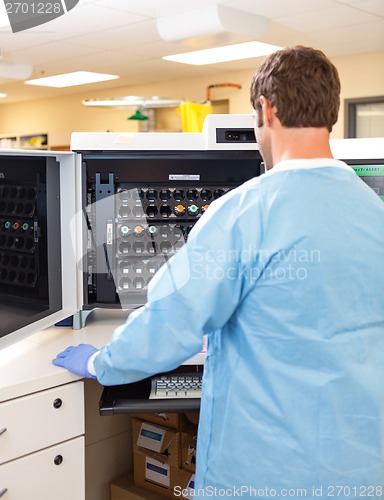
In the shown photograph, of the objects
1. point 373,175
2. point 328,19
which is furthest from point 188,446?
point 328,19

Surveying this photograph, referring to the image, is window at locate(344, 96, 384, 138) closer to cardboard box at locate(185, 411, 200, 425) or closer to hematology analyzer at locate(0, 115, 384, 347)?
hematology analyzer at locate(0, 115, 384, 347)

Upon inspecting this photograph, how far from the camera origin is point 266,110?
3.69 ft

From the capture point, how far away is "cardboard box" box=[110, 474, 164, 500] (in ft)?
6.79

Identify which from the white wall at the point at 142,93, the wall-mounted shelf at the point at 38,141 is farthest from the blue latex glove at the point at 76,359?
the wall-mounted shelf at the point at 38,141

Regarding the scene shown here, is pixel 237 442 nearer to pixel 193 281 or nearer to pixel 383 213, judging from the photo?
pixel 193 281

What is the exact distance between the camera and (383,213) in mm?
1161

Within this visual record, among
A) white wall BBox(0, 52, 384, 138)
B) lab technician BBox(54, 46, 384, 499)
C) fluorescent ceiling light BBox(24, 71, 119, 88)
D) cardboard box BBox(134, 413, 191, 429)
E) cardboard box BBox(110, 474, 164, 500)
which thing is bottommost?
cardboard box BBox(110, 474, 164, 500)

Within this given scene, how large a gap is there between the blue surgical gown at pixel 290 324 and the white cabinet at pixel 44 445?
0.40 metres

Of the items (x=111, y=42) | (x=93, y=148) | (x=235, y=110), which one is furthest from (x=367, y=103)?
(x=93, y=148)

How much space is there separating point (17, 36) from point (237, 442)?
479 centimetres

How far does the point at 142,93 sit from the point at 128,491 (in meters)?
6.60

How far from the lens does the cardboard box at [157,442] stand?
2.01 m

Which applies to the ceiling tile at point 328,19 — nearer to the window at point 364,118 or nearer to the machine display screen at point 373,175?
the window at point 364,118

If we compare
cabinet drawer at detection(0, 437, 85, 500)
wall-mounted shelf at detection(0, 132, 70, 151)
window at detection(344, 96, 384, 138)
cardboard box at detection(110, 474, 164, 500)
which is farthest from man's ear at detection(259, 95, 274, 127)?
wall-mounted shelf at detection(0, 132, 70, 151)
